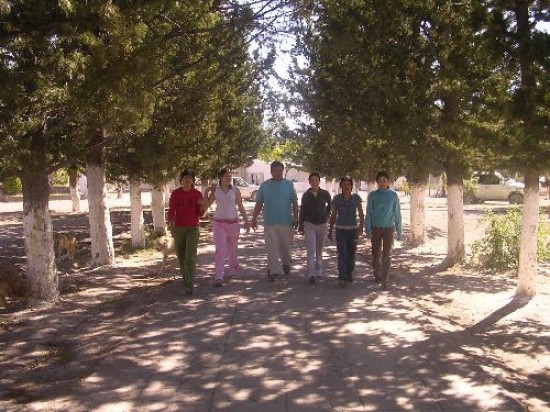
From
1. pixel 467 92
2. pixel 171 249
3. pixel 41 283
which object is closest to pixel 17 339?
pixel 41 283

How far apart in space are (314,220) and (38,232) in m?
3.71

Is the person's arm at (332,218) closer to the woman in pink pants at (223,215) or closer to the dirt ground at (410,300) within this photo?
the dirt ground at (410,300)

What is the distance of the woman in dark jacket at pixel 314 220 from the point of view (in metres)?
8.12

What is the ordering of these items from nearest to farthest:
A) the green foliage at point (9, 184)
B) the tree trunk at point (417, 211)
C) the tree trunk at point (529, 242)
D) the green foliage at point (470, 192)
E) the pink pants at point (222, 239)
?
the tree trunk at point (529, 242) → the pink pants at point (222, 239) → the green foliage at point (9, 184) → the tree trunk at point (417, 211) → the green foliage at point (470, 192)

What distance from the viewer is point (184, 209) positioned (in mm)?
7383

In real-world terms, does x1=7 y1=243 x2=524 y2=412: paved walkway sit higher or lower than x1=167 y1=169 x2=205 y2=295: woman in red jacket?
lower

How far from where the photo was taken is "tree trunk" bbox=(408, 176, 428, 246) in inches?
538

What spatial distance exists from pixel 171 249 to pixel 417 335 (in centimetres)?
Answer: 608

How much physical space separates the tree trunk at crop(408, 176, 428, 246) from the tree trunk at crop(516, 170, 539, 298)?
6.11 m

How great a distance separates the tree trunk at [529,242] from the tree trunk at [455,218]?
267cm

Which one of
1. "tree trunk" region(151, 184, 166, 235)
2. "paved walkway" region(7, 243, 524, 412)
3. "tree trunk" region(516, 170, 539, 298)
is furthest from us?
"tree trunk" region(151, 184, 166, 235)

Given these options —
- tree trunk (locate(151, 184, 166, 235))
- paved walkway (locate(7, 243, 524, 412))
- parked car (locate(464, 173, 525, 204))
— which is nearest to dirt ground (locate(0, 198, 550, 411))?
paved walkway (locate(7, 243, 524, 412))

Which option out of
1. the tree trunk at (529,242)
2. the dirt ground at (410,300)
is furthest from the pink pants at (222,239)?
the tree trunk at (529,242)

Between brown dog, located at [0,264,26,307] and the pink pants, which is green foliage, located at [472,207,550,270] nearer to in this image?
the pink pants
